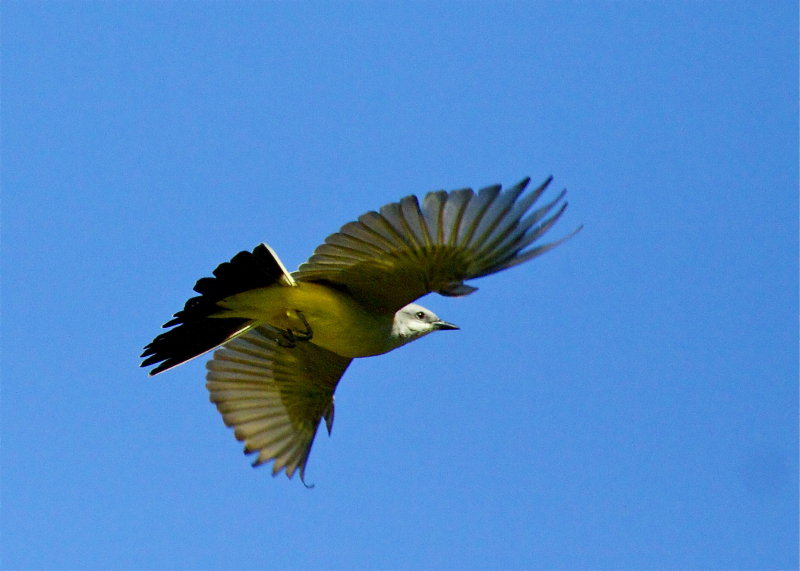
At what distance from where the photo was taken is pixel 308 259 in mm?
7016

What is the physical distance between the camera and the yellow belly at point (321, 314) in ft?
23.8

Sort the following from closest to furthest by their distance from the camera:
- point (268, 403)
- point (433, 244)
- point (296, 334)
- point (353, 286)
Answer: point (433, 244) → point (353, 286) → point (296, 334) → point (268, 403)

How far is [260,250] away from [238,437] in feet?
9.97

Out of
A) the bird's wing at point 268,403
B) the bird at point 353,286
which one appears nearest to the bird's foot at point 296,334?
the bird at point 353,286

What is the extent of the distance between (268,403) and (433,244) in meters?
3.26

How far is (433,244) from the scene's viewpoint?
667 cm

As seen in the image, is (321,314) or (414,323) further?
(414,323)

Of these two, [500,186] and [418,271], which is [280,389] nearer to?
[418,271]

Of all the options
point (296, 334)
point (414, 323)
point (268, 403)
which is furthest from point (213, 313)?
point (268, 403)

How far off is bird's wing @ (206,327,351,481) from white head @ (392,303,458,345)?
143 cm

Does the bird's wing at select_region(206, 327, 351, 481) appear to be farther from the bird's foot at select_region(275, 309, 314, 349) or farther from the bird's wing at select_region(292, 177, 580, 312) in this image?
the bird's wing at select_region(292, 177, 580, 312)

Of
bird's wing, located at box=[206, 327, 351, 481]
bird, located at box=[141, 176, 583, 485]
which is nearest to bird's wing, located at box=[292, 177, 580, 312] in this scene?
bird, located at box=[141, 176, 583, 485]

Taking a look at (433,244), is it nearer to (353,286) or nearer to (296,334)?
(353,286)

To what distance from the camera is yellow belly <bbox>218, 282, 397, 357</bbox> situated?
7266mm
